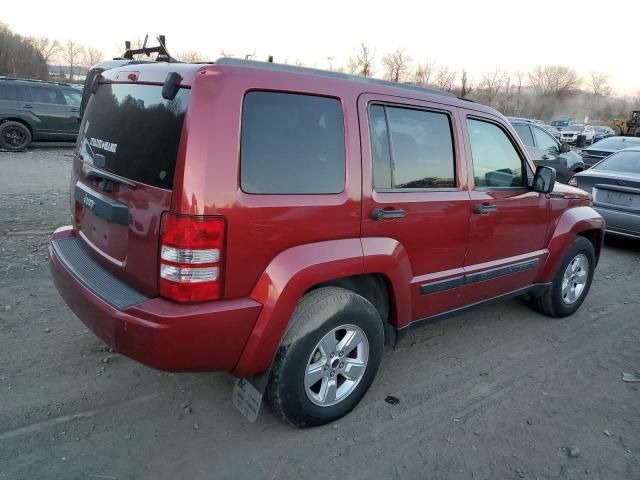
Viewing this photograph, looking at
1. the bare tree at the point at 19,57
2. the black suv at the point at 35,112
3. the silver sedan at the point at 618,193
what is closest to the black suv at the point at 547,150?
the silver sedan at the point at 618,193

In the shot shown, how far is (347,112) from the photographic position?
264 cm

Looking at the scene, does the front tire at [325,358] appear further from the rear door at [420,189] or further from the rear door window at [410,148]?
the rear door window at [410,148]

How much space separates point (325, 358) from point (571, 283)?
3.03 metres

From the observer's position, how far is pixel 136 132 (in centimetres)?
249

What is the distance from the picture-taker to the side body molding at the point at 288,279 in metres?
2.34

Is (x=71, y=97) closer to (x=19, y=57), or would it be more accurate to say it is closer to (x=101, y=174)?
(x=101, y=174)

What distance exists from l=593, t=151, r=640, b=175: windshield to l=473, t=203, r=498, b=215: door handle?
5104mm

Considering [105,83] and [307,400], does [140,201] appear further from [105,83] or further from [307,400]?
[307,400]

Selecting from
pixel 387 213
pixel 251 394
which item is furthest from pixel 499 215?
pixel 251 394

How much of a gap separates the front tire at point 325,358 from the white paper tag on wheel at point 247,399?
0.08 metres

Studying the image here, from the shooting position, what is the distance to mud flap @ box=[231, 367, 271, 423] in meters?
2.52

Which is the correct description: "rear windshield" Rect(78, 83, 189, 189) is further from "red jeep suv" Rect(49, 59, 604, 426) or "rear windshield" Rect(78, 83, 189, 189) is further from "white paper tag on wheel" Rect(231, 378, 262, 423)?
"white paper tag on wheel" Rect(231, 378, 262, 423)

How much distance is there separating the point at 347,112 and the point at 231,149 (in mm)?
758

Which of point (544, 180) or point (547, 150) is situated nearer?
point (544, 180)
